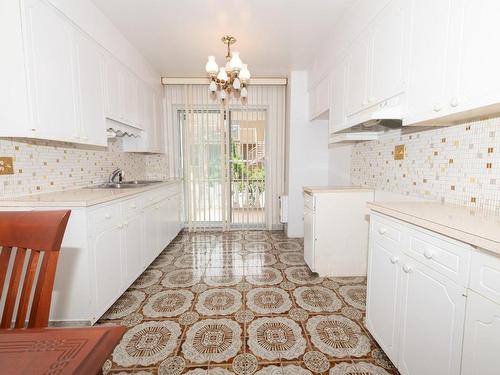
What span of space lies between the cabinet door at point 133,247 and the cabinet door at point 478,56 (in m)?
2.48

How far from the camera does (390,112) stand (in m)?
1.58

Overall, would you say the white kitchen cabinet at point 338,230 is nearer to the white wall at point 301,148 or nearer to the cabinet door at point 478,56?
the white wall at point 301,148

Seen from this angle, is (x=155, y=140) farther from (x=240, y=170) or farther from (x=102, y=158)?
(x=240, y=170)

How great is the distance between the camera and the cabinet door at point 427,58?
124cm

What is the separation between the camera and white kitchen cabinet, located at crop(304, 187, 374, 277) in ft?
8.47

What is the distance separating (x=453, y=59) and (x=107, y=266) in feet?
8.23

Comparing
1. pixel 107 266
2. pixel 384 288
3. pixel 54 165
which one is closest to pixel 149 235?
pixel 107 266

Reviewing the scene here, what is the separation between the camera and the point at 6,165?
5.74 ft

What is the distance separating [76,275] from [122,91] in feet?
6.61

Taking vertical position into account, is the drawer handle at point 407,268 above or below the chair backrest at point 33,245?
below

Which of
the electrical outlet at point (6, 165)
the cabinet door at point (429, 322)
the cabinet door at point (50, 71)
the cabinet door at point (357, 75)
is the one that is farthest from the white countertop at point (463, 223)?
the electrical outlet at point (6, 165)

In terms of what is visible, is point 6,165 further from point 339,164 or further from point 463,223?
point 339,164

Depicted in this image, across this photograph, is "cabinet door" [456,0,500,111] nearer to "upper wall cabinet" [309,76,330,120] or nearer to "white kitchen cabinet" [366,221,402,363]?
"white kitchen cabinet" [366,221,402,363]

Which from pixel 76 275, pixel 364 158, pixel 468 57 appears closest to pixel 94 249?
pixel 76 275
